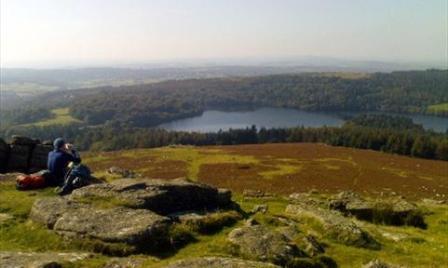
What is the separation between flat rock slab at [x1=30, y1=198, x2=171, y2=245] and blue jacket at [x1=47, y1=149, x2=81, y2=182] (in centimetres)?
525

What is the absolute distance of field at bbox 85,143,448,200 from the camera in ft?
235

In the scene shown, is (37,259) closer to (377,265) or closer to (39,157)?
(377,265)

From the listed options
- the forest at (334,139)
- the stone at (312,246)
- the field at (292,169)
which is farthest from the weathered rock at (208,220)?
the forest at (334,139)

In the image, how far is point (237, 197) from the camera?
33.7 m

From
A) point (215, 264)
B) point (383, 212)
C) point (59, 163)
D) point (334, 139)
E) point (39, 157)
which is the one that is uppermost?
point (59, 163)

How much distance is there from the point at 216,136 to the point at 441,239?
162224 millimetres

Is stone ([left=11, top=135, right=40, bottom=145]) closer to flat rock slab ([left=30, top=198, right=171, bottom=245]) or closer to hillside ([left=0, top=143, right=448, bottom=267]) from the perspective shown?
hillside ([left=0, top=143, right=448, bottom=267])

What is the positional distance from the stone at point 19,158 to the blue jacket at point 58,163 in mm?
9249

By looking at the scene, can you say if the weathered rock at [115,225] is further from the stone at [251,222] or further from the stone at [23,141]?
the stone at [23,141]

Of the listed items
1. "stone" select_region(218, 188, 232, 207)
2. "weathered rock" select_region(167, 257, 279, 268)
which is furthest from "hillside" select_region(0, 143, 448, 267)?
"stone" select_region(218, 188, 232, 207)

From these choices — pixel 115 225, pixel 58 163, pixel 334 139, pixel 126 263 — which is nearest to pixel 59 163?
pixel 58 163

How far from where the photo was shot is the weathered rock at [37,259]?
13.8 metres

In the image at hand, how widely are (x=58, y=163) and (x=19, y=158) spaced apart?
33.6ft

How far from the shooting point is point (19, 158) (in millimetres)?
32531
